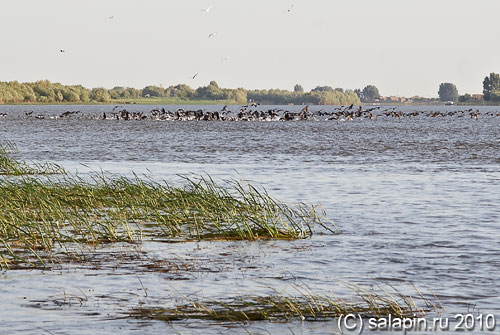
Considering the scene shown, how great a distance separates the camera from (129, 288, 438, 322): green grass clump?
12406 millimetres

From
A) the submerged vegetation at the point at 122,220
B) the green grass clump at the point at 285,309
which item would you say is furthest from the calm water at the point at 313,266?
the submerged vegetation at the point at 122,220

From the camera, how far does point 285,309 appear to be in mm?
12617

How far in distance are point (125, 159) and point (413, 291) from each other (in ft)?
116

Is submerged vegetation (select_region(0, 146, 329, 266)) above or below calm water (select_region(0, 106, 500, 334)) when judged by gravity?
above

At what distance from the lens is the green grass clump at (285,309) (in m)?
12.4

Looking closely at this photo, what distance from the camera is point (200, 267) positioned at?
16125 millimetres

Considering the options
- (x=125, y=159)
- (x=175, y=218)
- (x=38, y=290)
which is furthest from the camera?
(x=125, y=159)

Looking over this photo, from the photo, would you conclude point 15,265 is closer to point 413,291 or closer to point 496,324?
point 413,291

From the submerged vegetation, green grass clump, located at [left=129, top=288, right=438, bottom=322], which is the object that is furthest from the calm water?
the submerged vegetation

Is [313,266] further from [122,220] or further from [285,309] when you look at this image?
[122,220]

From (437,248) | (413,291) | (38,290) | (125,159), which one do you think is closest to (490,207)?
(437,248)

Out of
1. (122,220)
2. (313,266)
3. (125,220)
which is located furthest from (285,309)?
(122,220)

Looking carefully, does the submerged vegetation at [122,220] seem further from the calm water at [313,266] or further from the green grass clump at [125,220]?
the calm water at [313,266]

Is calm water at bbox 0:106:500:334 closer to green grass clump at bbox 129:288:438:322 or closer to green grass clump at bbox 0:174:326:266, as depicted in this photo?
green grass clump at bbox 129:288:438:322
